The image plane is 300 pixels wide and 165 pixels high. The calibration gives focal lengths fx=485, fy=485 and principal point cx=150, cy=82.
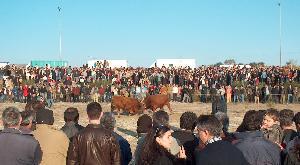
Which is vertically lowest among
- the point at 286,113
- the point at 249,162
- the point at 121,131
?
the point at 121,131

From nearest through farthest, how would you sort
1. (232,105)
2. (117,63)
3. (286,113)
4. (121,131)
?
1. (286,113)
2. (121,131)
3. (232,105)
4. (117,63)

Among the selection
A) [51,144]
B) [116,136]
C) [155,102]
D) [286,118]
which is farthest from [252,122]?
[155,102]

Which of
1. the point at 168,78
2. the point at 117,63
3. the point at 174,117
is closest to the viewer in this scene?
the point at 174,117

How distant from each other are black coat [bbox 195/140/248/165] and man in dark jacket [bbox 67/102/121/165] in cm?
144

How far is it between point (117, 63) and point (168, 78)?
18650mm

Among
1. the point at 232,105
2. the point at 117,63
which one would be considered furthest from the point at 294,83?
the point at 117,63

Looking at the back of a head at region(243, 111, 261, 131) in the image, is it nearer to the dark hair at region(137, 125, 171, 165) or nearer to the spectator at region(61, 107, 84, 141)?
the dark hair at region(137, 125, 171, 165)

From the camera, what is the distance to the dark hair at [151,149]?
4992 millimetres

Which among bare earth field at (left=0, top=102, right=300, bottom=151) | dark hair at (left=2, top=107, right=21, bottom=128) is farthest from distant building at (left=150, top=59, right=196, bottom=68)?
dark hair at (left=2, top=107, right=21, bottom=128)

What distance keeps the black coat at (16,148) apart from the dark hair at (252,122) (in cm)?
257

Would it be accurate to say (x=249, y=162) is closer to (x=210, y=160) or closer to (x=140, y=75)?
(x=210, y=160)

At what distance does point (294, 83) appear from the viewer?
32531mm

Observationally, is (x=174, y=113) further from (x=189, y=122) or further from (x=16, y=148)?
(x=16, y=148)

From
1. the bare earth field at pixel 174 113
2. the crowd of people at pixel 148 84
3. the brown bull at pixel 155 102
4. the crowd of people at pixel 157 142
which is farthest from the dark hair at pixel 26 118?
the crowd of people at pixel 148 84
